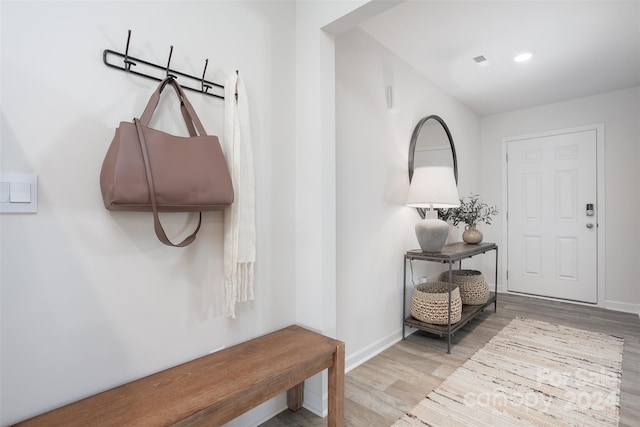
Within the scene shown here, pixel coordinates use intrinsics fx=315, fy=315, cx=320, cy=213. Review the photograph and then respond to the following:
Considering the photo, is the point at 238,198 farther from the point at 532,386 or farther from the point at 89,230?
the point at 532,386

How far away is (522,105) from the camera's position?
390 centimetres

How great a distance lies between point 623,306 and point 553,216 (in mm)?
1146

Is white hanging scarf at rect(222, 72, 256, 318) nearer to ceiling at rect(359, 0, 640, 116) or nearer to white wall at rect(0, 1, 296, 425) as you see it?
white wall at rect(0, 1, 296, 425)

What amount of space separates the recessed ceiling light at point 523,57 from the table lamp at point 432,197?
1138mm

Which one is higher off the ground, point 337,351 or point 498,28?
point 498,28

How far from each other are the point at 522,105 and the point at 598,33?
163cm

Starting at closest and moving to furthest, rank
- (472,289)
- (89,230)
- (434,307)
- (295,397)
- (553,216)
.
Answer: (89,230) < (295,397) < (434,307) < (472,289) < (553,216)

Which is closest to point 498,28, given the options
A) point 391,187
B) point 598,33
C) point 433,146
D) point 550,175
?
point 598,33

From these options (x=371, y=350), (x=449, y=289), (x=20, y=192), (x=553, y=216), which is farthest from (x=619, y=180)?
(x=20, y=192)

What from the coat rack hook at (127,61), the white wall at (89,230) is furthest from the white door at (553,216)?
the coat rack hook at (127,61)

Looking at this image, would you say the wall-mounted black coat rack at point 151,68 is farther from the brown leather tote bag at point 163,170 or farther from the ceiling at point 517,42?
the ceiling at point 517,42

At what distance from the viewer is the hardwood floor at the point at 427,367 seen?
66.1 inches

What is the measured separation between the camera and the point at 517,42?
2.45 metres

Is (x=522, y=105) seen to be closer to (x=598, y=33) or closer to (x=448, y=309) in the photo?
(x=598, y=33)
